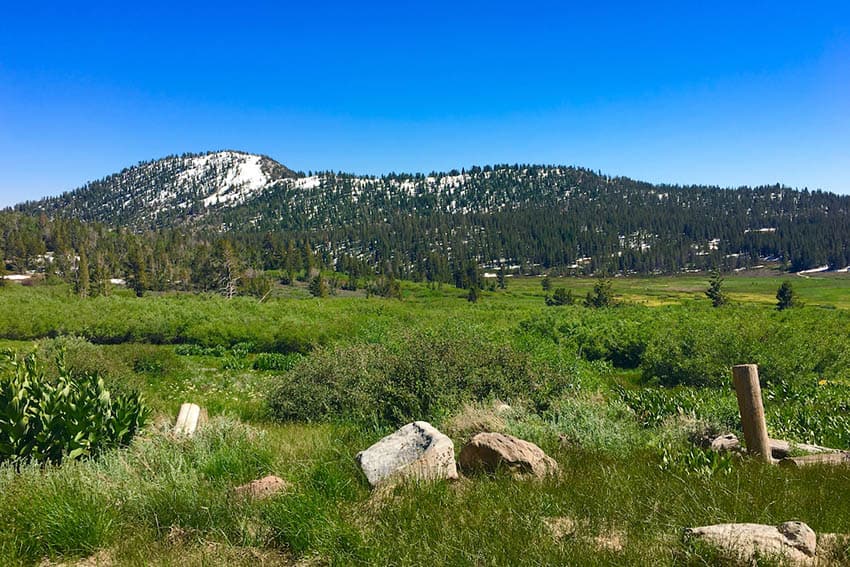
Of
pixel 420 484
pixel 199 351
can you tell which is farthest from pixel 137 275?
pixel 420 484

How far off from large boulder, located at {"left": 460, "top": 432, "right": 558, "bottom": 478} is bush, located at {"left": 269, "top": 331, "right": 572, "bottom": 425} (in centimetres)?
341

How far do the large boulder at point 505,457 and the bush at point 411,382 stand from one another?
11.2 ft

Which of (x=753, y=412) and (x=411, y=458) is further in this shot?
(x=753, y=412)

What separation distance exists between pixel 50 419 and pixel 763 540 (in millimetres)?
8244

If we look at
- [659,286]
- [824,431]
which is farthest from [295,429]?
[659,286]

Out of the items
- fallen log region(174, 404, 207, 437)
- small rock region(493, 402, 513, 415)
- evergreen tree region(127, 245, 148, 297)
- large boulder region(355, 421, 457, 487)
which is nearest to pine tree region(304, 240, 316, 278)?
evergreen tree region(127, 245, 148, 297)

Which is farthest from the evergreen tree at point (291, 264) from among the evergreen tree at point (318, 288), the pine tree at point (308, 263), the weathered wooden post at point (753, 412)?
the weathered wooden post at point (753, 412)

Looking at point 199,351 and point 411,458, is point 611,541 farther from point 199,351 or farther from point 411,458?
point 199,351

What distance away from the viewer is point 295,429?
10961mm

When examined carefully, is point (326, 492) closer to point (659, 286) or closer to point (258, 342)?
point (258, 342)

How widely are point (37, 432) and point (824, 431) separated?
13927 millimetres

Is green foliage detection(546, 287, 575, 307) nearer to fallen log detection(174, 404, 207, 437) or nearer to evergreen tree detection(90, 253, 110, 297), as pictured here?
evergreen tree detection(90, 253, 110, 297)

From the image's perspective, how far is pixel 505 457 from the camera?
6.47 meters

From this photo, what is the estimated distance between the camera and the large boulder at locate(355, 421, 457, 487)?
20.2 feet
